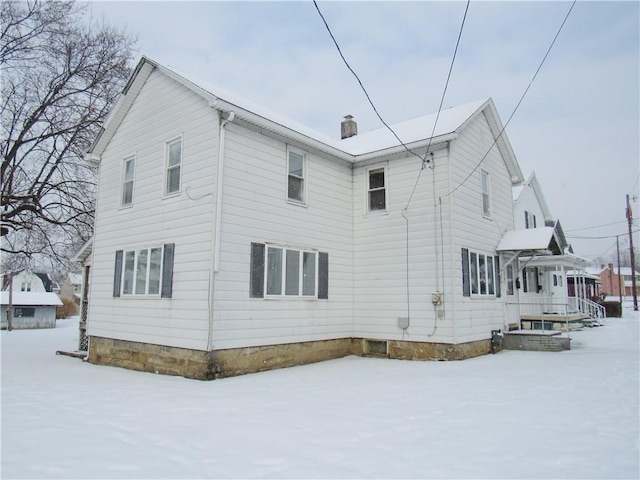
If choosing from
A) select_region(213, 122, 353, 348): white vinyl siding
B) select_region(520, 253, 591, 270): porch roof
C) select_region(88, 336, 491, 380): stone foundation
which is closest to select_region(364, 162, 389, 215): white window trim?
select_region(213, 122, 353, 348): white vinyl siding

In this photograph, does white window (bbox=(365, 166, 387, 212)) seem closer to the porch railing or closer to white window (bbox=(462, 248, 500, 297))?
white window (bbox=(462, 248, 500, 297))

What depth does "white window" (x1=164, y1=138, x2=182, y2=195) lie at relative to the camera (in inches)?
428

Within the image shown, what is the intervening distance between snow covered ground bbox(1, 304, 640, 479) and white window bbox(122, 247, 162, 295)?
7.25 feet

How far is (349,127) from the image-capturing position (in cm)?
1795

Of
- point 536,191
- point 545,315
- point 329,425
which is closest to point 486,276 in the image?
point 545,315

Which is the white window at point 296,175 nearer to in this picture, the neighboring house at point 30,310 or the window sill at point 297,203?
the window sill at point 297,203

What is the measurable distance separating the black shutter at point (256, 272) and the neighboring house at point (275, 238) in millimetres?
38

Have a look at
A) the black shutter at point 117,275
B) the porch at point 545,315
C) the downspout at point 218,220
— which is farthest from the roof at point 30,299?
the porch at point 545,315

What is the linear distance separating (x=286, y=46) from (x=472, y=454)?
27.9 feet

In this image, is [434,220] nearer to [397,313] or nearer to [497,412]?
[397,313]

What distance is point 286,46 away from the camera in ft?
31.9

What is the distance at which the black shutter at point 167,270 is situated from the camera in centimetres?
1024

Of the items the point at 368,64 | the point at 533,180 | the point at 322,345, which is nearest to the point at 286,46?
the point at 368,64

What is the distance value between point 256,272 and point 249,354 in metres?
1.82
